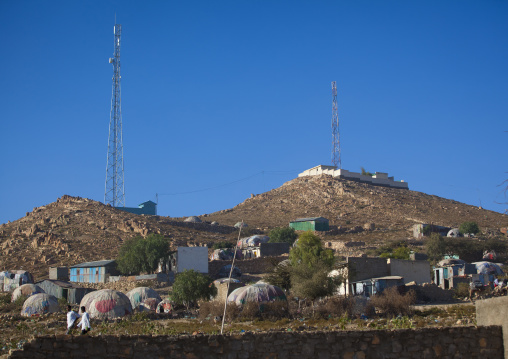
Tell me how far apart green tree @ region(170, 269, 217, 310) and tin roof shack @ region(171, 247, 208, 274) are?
33.9 ft

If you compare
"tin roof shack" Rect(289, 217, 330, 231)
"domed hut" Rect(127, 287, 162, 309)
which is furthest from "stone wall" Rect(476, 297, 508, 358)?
"tin roof shack" Rect(289, 217, 330, 231)

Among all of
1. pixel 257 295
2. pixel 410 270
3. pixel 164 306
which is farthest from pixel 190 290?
pixel 410 270

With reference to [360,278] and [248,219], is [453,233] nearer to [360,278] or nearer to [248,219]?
[248,219]

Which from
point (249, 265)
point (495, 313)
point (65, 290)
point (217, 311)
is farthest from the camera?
point (249, 265)

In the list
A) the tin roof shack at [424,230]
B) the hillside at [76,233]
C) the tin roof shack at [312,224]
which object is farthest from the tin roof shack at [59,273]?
the tin roof shack at [424,230]

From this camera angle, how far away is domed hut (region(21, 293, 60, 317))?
27188 millimetres

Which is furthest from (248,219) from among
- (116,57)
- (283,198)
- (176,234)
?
(116,57)

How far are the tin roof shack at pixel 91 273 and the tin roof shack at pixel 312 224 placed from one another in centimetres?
2429

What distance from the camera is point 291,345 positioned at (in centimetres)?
932

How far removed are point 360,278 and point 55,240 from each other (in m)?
31.5

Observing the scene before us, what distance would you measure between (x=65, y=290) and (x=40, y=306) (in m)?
7.40

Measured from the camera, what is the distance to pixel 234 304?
24297 millimetres

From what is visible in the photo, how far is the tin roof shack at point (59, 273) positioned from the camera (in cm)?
4266

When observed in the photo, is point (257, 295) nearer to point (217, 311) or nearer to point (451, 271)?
point (217, 311)
